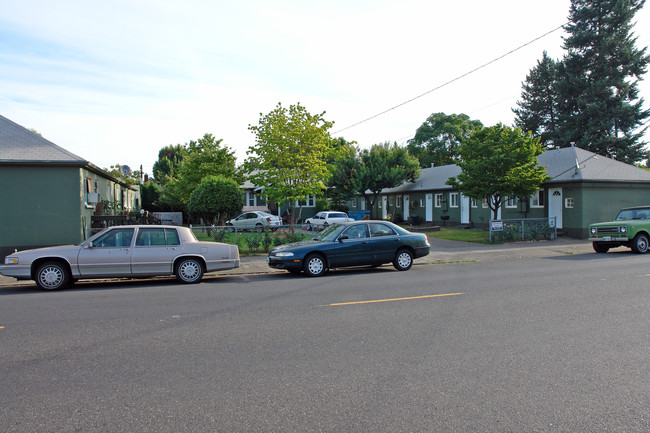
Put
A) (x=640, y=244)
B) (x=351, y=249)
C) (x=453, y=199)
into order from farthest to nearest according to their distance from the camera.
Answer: (x=453, y=199) → (x=640, y=244) → (x=351, y=249)

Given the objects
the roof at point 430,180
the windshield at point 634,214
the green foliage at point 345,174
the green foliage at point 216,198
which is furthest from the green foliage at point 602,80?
the green foliage at point 216,198

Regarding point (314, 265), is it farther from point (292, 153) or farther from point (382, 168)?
point (382, 168)

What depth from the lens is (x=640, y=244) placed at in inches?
673

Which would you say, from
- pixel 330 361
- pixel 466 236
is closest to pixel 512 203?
pixel 466 236

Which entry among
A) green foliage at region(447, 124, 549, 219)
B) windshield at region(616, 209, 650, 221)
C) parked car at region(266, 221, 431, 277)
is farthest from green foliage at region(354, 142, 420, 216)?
parked car at region(266, 221, 431, 277)

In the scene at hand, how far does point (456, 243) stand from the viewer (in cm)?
2231

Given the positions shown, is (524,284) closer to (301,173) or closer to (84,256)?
(84,256)

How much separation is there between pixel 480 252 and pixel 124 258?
44.8 feet

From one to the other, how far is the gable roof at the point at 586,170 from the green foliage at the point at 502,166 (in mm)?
2031

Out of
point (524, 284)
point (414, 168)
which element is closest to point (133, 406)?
point (524, 284)

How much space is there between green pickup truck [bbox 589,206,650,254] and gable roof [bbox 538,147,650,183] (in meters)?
6.36

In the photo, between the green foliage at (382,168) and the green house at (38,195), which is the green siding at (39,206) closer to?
the green house at (38,195)

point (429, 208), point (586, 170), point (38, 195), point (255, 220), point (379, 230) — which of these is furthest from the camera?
point (429, 208)

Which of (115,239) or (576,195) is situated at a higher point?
(576,195)
